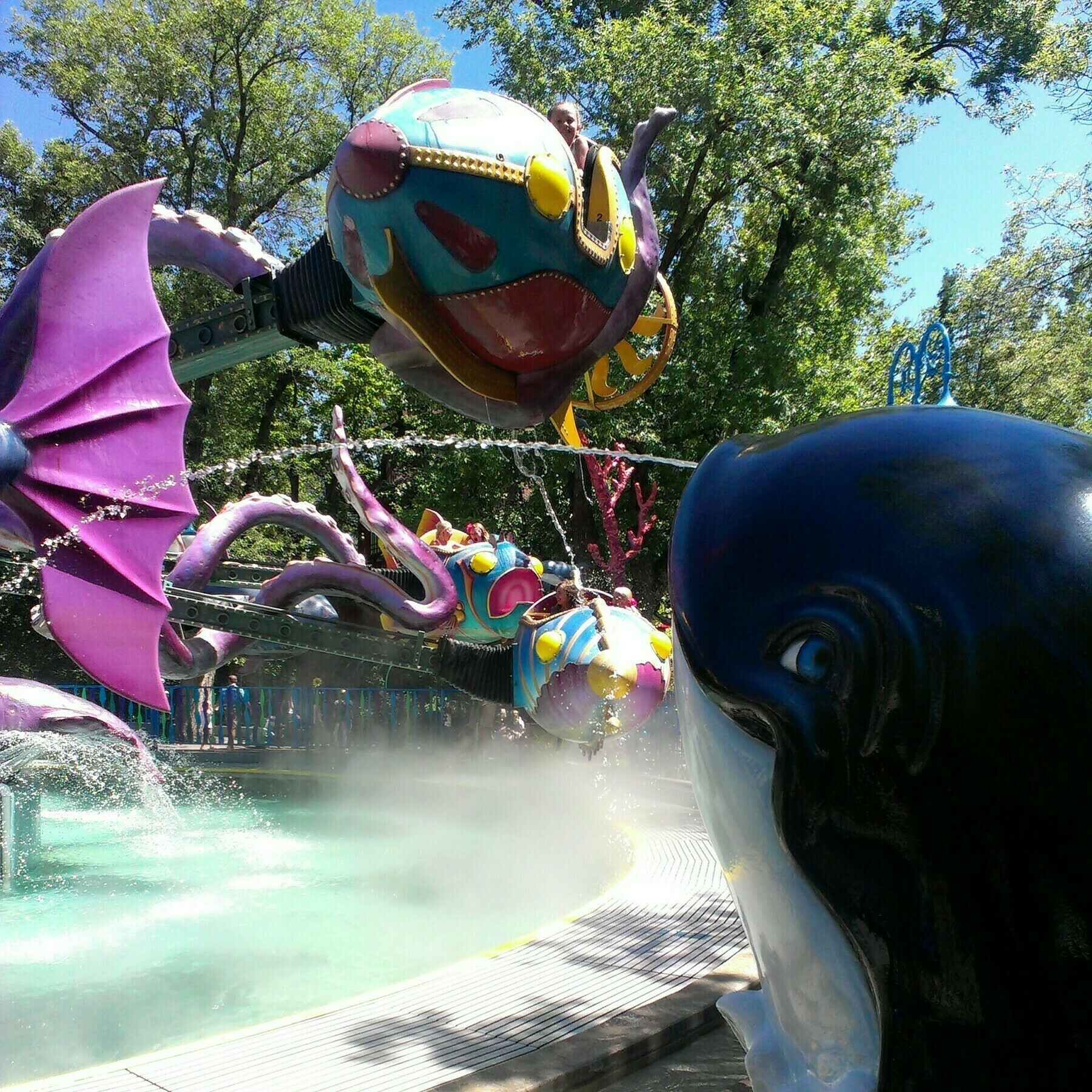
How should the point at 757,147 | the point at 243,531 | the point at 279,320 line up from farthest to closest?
the point at 757,147
the point at 243,531
the point at 279,320

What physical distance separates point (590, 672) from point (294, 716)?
8262 mm

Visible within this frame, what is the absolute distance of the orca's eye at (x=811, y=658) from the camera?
783 millimetres

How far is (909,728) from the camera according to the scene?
740 millimetres

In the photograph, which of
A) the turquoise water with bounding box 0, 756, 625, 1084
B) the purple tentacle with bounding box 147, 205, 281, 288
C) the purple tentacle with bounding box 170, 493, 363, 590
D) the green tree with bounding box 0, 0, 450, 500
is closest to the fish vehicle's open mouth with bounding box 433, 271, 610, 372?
the purple tentacle with bounding box 147, 205, 281, 288

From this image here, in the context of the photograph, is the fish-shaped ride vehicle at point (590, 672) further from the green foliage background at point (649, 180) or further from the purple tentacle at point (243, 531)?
the green foliage background at point (649, 180)

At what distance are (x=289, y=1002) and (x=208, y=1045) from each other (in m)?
0.84

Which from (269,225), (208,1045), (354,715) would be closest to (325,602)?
(354,715)

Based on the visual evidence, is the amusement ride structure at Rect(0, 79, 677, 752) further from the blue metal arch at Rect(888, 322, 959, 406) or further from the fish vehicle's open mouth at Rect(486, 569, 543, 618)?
the fish vehicle's open mouth at Rect(486, 569, 543, 618)

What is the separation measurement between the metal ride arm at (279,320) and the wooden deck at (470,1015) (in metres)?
2.55

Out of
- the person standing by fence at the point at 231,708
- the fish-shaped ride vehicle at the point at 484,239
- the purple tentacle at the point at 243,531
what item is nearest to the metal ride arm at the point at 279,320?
the fish-shaped ride vehicle at the point at 484,239

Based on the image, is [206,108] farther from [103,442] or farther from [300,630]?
[103,442]

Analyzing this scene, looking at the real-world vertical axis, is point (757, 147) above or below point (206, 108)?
below

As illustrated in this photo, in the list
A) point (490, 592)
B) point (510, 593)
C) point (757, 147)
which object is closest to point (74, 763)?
point (490, 592)

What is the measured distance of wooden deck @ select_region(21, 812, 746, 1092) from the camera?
3299 millimetres
